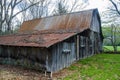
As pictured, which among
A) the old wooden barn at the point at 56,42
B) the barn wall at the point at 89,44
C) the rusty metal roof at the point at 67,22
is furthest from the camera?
the rusty metal roof at the point at 67,22

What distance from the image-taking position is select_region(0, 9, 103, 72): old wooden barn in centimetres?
1273

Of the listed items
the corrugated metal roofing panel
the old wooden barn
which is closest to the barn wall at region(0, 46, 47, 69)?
the old wooden barn

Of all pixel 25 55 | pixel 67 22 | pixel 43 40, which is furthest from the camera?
pixel 67 22

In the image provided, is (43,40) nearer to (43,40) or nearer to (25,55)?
(43,40)

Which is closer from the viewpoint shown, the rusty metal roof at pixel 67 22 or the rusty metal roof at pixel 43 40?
the rusty metal roof at pixel 43 40

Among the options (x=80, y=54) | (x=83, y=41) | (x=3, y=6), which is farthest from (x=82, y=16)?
(x=3, y=6)

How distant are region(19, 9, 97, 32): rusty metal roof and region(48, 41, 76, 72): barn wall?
4407 millimetres

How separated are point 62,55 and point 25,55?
321 cm

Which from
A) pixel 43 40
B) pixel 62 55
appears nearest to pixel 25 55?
pixel 43 40

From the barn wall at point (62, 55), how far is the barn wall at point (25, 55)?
0.75m

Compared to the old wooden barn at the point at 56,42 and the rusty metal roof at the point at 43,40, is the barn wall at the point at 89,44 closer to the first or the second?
the old wooden barn at the point at 56,42

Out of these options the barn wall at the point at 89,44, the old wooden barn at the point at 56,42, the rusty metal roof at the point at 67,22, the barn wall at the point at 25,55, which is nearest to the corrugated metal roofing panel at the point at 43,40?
the old wooden barn at the point at 56,42

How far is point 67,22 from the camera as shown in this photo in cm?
2108

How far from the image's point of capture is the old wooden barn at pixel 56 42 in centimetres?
1273
